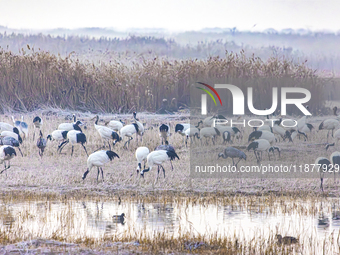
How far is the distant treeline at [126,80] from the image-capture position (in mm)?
16875

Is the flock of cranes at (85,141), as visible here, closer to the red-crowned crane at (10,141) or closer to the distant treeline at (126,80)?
the red-crowned crane at (10,141)

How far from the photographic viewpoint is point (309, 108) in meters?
17.2

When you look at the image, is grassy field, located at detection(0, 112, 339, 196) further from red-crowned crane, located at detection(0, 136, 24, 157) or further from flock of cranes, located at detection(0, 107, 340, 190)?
red-crowned crane, located at detection(0, 136, 24, 157)

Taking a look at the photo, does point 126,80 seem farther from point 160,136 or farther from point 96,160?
point 96,160

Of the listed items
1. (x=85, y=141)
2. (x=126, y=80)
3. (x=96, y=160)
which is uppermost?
(x=126, y=80)

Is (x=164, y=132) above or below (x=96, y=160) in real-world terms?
above

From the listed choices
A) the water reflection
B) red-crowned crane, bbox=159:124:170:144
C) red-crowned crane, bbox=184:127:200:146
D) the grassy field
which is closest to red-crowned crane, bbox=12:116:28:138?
the grassy field

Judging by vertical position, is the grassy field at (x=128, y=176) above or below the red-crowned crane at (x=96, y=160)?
below

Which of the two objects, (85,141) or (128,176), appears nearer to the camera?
(128,176)

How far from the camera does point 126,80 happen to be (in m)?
17.3

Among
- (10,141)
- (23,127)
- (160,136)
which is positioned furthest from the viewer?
(23,127)

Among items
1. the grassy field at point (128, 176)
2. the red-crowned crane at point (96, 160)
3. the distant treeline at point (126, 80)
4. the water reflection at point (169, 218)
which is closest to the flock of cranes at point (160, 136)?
the red-crowned crane at point (96, 160)

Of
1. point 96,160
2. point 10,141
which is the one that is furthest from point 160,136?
point 10,141

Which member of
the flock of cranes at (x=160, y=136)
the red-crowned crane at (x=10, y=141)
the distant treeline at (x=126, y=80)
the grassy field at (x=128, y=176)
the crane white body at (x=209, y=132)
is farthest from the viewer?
the distant treeline at (x=126, y=80)
